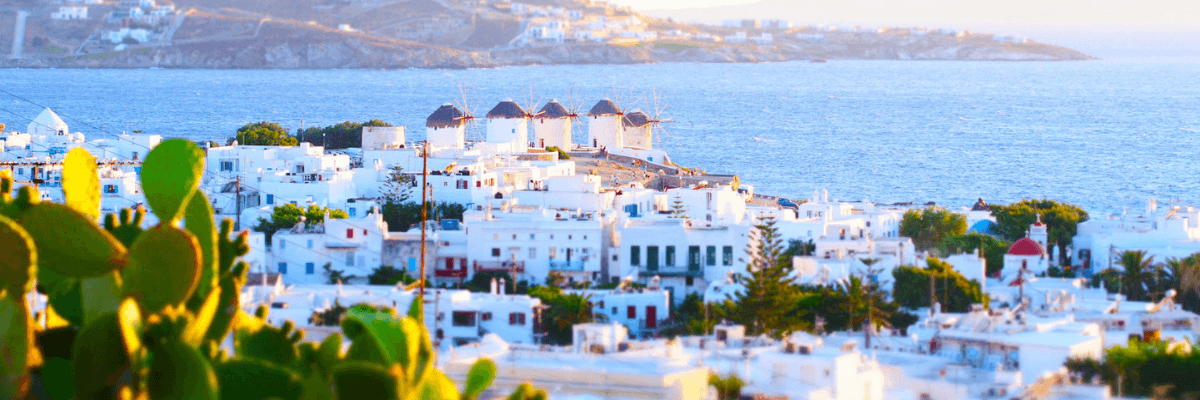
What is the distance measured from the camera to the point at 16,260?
273 inches

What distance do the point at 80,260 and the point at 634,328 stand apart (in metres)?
16.2

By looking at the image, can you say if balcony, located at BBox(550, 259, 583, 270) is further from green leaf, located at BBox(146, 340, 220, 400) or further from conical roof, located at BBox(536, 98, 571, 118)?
conical roof, located at BBox(536, 98, 571, 118)

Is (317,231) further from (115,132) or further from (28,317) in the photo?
(115,132)

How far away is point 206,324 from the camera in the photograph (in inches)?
304

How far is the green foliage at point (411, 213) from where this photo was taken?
34531mm

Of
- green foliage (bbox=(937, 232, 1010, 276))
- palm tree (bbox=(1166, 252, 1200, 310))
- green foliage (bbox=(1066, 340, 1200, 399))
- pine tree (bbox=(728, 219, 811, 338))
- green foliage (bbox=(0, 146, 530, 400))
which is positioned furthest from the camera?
green foliage (bbox=(937, 232, 1010, 276))

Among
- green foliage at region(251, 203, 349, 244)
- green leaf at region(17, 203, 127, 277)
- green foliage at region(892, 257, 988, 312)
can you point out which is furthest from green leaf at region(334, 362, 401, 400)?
green foliage at region(251, 203, 349, 244)

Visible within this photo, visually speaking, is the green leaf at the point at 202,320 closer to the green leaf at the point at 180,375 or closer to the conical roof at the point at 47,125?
the green leaf at the point at 180,375

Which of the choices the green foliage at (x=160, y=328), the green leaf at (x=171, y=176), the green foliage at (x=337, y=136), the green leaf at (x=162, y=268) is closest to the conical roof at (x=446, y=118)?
the green foliage at (x=337, y=136)

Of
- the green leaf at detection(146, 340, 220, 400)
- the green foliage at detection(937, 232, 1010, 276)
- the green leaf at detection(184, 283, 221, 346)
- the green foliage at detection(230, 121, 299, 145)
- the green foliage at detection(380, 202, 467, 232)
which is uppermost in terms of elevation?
the green foliage at detection(230, 121, 299, 145)

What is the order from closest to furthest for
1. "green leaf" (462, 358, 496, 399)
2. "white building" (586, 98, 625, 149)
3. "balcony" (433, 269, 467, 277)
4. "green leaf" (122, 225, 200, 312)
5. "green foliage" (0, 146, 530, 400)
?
"green foliage" (0, 146, 530, 400) → "green leaf" (122, 225, 200, 312) → "green leaf" (462, 358, 496, 399) → "balcony" (433, 269, 467, 277) → "white building" (586, 98, 625, 149)

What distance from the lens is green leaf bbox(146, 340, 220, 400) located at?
679cm

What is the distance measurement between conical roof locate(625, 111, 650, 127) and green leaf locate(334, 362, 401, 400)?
62085 mm

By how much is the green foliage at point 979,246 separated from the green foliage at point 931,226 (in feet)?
3.80
